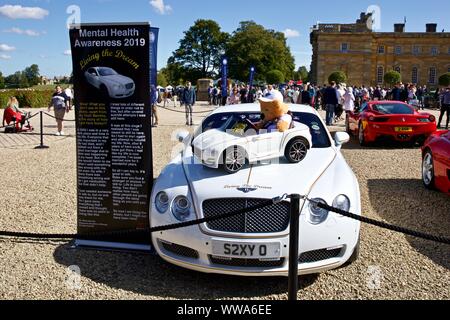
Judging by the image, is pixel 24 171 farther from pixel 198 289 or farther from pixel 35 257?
pixel 198 289

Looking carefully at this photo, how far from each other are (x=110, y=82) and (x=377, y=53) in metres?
104

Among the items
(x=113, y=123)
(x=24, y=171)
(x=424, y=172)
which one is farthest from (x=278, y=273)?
(x=24, y=171)

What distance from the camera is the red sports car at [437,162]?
6966mm

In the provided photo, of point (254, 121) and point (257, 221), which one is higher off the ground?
point (254, 121)

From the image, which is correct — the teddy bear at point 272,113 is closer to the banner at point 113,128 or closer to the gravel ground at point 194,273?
the banner at point 113,128

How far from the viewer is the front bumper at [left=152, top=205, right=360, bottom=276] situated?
399 centimetres

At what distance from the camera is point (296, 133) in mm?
5023

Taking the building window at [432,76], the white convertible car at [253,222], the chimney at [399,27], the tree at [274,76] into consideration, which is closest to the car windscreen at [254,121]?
the white convertible car at [253,222]

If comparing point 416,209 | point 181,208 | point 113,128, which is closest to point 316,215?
point 181,208

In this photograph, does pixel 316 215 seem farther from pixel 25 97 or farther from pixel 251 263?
pixel 25 97

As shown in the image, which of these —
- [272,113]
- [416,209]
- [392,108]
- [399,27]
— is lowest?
[416,209]

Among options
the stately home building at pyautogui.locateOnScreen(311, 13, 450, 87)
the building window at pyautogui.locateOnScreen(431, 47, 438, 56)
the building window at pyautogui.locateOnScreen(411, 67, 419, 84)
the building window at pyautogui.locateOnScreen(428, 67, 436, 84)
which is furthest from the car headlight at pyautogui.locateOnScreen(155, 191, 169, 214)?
the building window at pyautogui.locateOnScreen(431, 47, 438, 56)

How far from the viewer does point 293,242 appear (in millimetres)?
3236
